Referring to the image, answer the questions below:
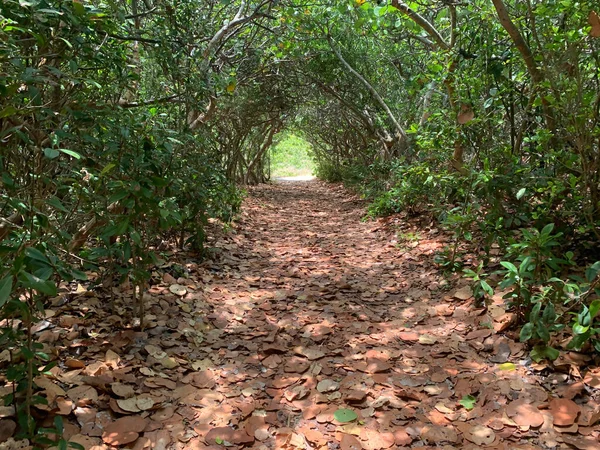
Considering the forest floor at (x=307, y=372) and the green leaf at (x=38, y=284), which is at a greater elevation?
the green leaf at (x=38, y=284)

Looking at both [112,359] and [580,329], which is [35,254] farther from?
[580,329]

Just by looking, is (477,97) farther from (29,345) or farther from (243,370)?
(29,345)

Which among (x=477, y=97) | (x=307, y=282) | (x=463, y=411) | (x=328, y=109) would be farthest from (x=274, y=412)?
(x=328, y=109)

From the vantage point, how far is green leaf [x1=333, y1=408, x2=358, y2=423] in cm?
216

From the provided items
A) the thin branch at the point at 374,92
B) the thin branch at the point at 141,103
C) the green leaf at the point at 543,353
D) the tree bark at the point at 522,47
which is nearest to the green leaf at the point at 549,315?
the green leaf at the point at 543,353

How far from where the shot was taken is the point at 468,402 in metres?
2.25

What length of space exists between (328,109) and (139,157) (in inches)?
501

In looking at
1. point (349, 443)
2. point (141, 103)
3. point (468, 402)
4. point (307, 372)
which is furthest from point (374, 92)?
point (349, 443)

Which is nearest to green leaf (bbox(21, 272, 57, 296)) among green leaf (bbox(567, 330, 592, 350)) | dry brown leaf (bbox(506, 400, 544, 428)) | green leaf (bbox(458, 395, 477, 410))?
green leaf (bbox(458, 395, 477, 410))

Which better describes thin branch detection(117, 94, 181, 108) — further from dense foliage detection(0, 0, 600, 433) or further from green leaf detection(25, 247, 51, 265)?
Result: green leaf detection(25, 247, 51, 265)

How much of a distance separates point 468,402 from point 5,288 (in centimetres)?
216

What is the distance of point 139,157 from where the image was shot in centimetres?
233

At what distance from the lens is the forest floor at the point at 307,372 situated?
6.61ft

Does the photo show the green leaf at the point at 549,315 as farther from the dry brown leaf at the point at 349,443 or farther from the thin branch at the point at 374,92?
the thin branch at the point at 374,92
